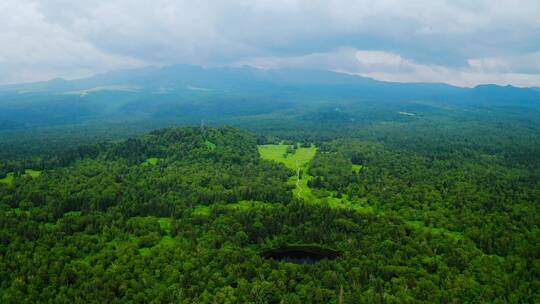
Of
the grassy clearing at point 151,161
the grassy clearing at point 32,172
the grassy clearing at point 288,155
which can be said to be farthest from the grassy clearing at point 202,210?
the grassy clearing at point 32,172

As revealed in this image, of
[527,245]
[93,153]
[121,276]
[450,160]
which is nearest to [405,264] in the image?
[527,245]

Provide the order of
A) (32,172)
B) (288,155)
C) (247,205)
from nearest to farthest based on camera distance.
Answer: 1. (247,205)
2. (32,172)
3. (288,155)

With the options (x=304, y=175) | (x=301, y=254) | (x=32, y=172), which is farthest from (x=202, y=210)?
(x=32, y=172)

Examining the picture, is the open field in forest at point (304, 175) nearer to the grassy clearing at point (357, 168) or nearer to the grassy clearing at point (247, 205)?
the grassy clearing at point (357, 168)

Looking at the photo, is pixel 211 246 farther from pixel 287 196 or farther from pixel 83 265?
pixel 287 196

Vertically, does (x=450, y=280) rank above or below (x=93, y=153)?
below

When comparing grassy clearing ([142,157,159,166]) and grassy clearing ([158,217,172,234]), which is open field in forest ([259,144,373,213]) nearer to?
grassy clearing ([158,217,172,234])

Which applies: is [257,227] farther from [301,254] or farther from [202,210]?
[202,210]
